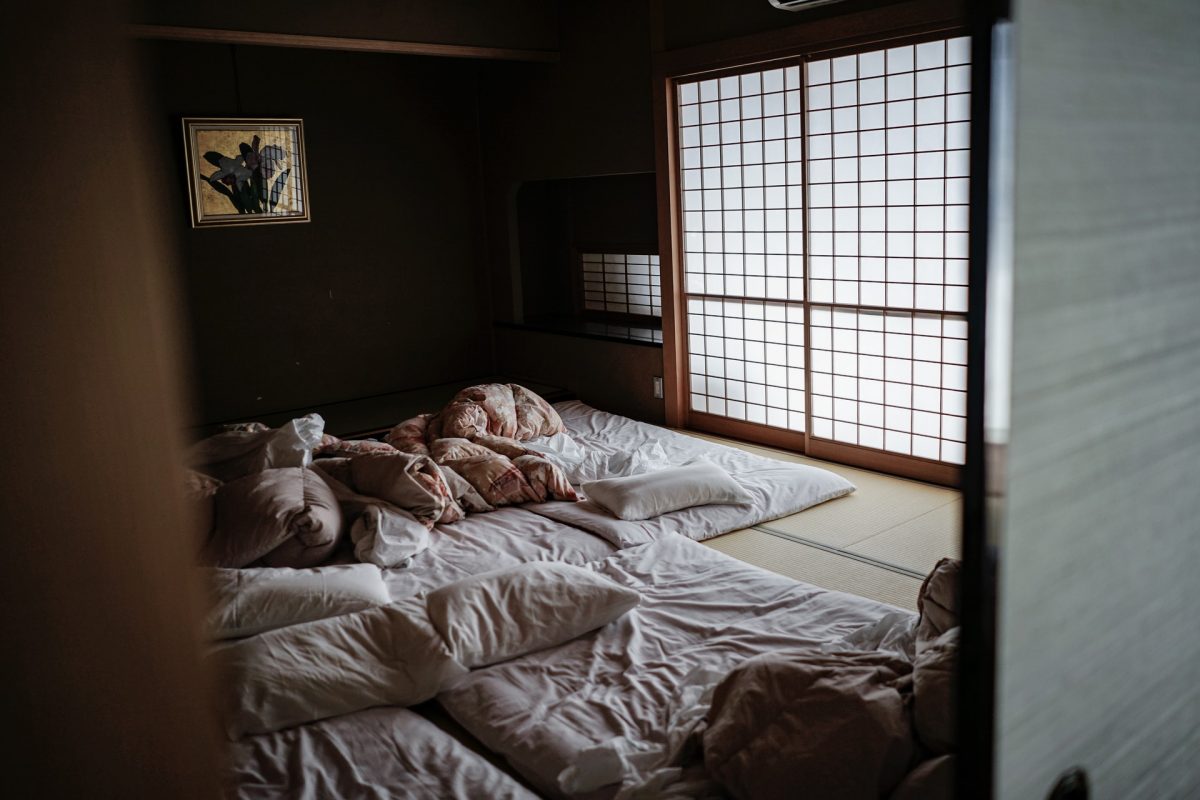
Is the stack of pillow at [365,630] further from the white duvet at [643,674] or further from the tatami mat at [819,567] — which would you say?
the tatami mat at [819,567]

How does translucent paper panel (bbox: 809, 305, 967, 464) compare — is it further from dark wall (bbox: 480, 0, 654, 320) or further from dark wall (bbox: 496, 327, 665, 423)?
dark wall (bbox: 480, 0, 654, 320)

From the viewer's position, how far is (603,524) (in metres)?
3.81

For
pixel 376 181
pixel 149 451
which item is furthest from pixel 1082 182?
pixel 376 181

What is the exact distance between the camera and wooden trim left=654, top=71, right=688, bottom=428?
19.2ft

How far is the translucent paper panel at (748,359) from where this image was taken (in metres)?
5.54

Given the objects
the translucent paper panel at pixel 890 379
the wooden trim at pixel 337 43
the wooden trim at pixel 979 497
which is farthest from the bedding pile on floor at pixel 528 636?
the wooden trim at pixel 337 43

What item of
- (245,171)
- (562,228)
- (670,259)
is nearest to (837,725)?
(670,259)

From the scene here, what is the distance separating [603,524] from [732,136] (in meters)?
2.85

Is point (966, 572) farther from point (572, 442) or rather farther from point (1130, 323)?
point (572, 442)

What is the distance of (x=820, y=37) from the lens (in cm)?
485

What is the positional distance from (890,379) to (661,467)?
4.35ft

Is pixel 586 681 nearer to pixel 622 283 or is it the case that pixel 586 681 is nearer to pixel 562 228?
pixel 622 283

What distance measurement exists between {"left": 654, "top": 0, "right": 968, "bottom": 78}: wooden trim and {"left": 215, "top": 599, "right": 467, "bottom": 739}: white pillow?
3.32m

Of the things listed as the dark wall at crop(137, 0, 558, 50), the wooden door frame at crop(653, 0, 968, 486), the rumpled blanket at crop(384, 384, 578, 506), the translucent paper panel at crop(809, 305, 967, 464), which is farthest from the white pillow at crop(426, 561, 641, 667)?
the dark wall at crop(137, 0, 558, 50)
